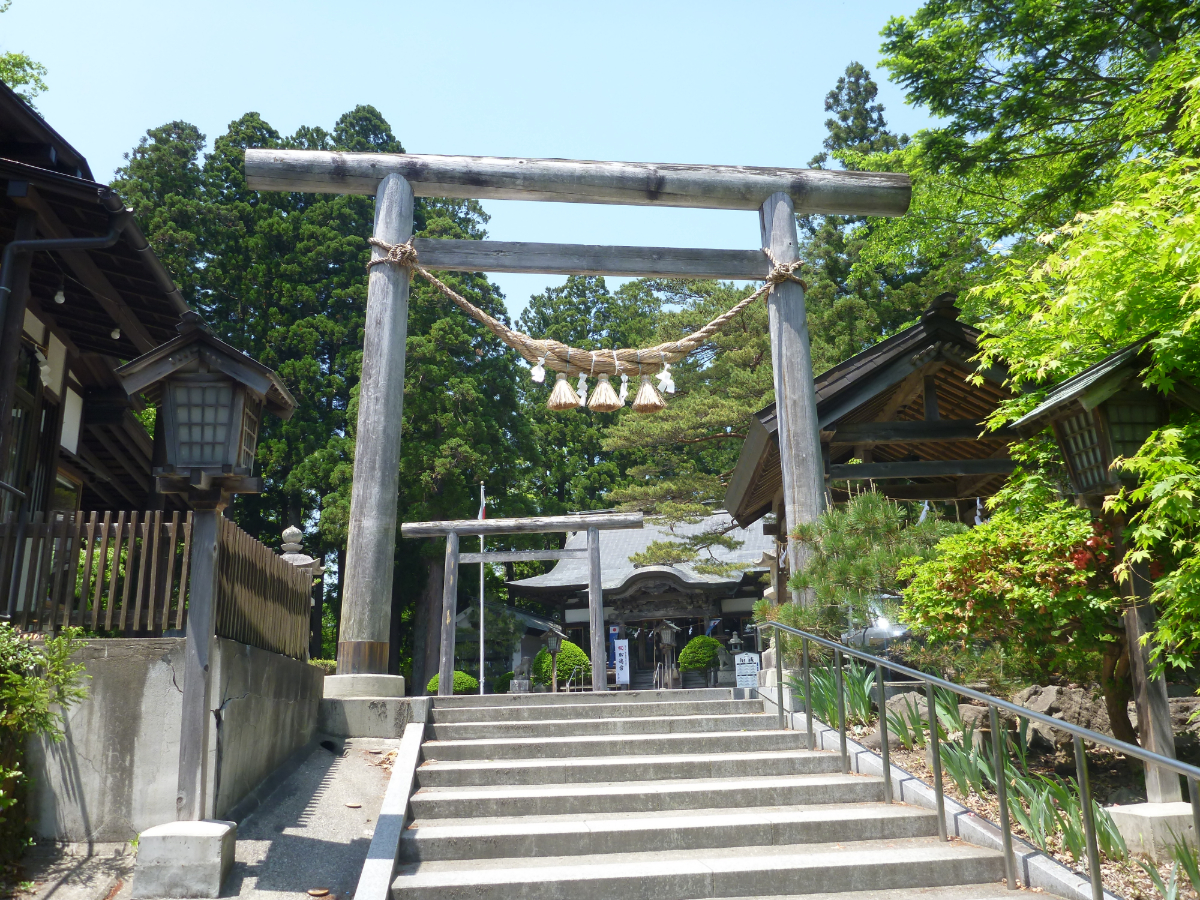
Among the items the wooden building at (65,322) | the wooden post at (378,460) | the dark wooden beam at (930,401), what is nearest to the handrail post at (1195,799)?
the wooden post at (378,460)

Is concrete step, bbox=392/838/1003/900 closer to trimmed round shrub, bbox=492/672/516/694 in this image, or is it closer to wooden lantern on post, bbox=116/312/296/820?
wooden lantern on post, bbox=116/312/296/820

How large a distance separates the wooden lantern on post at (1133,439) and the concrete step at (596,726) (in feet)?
8.35

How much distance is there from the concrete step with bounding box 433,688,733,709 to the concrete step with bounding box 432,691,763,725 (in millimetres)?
143

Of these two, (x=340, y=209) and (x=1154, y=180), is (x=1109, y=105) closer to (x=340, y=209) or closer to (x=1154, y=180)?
(x=1154, y=180)

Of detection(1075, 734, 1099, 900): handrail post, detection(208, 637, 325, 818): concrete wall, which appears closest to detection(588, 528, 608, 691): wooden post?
detection(208, 637, 325, 818): concrete wall

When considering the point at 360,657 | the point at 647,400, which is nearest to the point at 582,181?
the point at 647,400

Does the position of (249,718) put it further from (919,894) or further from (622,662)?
(622,662)

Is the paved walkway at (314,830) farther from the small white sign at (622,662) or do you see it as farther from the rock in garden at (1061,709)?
the small white sign at (622,662)

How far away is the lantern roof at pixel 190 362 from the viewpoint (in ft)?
14.8

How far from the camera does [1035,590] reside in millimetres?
5141

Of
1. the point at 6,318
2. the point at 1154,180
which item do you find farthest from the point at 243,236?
the point at 1154,180

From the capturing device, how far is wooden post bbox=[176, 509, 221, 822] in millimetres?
4230

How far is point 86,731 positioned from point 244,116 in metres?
27.1

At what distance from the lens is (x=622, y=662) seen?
21688 mm
